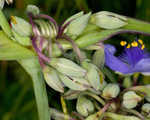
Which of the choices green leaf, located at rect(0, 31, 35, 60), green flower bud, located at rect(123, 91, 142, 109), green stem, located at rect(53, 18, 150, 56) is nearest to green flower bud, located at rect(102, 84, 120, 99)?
green flower bud, located at rect(123, 91, 142, 109)

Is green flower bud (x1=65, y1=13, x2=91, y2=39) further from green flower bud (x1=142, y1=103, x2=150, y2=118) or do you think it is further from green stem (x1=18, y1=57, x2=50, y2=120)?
green flower bud (x1=142, y1=103, x2=150, y2=118)

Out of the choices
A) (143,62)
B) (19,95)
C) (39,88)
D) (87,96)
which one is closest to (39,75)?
(39,88)

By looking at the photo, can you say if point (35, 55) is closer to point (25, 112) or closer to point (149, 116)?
point (149, 116)

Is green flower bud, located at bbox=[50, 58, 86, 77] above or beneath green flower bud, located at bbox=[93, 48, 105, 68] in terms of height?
above

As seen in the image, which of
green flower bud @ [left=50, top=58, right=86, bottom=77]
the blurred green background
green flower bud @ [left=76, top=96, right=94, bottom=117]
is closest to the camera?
green flower bud @ [left=50, top=58, right=86, bottom=77]

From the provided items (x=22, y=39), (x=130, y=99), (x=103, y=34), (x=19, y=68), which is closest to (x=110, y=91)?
(x=130, y=99)

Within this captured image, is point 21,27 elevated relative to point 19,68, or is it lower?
elevated

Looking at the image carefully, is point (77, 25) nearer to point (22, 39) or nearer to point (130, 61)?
point (22, 39)

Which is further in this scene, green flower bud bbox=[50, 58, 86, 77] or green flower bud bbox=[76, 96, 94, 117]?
green flower bud bbox=[76, 96, 94, 117]
